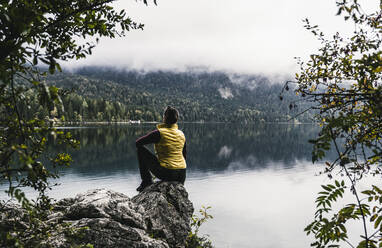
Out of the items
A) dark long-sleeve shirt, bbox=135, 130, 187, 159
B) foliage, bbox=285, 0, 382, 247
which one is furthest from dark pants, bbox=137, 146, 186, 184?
foliage, bbox=285, 0, 382, 247

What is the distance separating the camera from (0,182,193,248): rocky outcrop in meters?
5.44

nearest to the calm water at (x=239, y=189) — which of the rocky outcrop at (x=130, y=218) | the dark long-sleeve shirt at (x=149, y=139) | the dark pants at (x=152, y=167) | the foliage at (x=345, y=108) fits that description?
the rocky outcrop at (x=130, y=218)

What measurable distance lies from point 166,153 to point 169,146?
24cm

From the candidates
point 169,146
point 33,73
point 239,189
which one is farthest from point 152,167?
point 239,189

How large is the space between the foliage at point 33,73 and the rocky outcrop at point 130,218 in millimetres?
1283

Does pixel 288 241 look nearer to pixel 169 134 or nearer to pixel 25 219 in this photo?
pixel 169 134

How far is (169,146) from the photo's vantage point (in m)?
7.57

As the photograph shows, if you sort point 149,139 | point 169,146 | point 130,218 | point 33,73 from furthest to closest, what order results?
point 169,146 → point 149,139 → point 130,218 → point 33,73

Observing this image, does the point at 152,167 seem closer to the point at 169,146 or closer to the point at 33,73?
the point at 169,146

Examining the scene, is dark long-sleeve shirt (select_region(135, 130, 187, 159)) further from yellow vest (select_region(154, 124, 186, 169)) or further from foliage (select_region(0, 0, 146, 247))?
foliage (select_region(0, 0, 146, 247))

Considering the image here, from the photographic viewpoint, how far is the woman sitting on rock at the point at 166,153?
7461 millimetres

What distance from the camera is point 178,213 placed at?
7.40 m

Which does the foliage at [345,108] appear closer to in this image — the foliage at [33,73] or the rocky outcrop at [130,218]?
the foliage at [33,73]

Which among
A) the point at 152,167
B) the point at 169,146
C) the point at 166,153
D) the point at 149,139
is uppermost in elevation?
the point at 149,139
